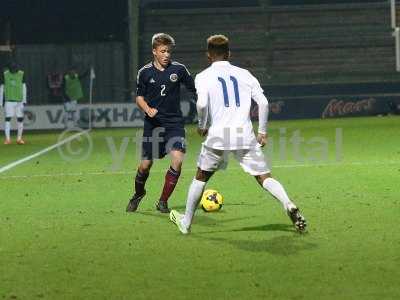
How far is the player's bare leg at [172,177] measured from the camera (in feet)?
35.1

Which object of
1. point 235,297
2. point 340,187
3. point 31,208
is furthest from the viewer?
point 340,187

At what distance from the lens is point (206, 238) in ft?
29.6

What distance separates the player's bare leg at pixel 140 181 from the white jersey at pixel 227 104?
2188mm

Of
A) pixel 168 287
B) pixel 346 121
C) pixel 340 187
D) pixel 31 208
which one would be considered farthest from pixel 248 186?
pixel 346 121

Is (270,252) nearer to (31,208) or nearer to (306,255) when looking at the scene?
(306,255)

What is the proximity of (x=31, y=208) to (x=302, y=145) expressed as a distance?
33.7ft

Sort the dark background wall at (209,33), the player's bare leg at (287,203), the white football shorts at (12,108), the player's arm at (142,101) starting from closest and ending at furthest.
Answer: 1. the player's bare leg at (287,203)
2. the player's arm at (142,101)
3. the white football shorts at (12,108)
4. the dark background wall at (209,33)

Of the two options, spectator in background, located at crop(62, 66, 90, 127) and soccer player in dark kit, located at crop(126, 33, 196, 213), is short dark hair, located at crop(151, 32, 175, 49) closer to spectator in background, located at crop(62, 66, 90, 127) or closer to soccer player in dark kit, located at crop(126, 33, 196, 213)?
soccer player in dark kit, located at crop(126, 33, 196, 213)

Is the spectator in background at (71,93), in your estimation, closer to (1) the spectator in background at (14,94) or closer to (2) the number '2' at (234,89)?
(1) the spectator in background at (14,94)

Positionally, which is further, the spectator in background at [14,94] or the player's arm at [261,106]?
the spectator in background at [14,94]

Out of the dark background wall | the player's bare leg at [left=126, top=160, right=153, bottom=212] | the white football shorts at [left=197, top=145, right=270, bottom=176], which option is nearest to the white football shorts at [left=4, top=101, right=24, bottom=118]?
the dark background wall

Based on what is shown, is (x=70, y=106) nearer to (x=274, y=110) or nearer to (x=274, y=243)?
(x=274, y=110)

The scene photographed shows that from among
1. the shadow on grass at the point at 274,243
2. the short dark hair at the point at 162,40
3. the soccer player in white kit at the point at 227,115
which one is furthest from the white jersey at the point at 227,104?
the short dark hair at the point at 162,40

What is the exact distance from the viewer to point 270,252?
815 centimetres
